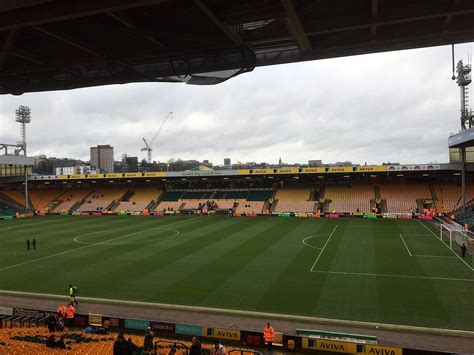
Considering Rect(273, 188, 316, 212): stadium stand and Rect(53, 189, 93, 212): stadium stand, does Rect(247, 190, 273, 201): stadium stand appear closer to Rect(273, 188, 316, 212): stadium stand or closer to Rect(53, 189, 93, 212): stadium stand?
Rect(273, 188, 316, 212): stadium stand

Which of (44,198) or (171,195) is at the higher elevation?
(44,198)

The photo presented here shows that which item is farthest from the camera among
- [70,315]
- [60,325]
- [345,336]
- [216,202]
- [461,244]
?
[216,202]

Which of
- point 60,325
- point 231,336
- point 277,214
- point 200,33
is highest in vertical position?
point 200,33

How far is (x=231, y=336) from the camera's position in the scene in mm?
15930

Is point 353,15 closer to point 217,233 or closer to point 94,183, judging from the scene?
point 217,233

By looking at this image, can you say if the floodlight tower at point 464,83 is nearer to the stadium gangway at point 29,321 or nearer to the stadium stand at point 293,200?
the stadium stand at point 293,200

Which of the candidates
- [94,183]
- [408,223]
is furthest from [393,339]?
[94,183]

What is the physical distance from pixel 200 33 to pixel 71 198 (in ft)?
277

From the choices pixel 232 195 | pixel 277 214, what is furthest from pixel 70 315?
pixel 232 195

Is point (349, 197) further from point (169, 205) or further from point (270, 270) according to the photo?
point (270, 270)

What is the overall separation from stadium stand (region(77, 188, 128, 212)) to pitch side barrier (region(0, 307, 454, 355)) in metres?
60.1

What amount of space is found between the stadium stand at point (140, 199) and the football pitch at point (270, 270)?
94.3ft

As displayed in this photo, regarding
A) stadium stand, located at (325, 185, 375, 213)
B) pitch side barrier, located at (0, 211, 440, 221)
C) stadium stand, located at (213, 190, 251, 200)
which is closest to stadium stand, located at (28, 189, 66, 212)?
pitch side barrier, located at (0, 211, 440, 221)

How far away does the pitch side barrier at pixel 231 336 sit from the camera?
47.2ft
